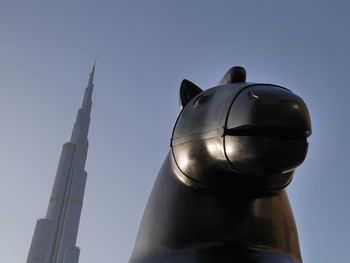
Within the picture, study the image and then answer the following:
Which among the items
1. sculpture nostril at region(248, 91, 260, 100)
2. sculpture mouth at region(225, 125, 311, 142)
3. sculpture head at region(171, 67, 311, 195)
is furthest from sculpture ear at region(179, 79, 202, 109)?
sculpture mouth at region(225, 125, 311, 142)

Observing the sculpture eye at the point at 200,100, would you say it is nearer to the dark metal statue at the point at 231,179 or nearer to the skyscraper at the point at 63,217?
the dark metal statue at the point at 231,179

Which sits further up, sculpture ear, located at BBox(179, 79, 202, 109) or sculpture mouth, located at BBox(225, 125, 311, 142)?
sculpture ear, located at BBox(179, 79, 202, 109)

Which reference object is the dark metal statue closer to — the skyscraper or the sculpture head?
the sculpture head

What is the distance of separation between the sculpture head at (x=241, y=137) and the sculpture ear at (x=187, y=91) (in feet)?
0.80

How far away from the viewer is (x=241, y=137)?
1.67 meters

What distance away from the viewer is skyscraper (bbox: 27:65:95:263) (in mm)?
85000

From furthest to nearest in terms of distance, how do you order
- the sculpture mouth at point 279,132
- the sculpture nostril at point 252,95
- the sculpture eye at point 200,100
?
the sculpture eye at point 200,100
the sculpture nostril at point 252,95
the sculpture mouth at point 279,132

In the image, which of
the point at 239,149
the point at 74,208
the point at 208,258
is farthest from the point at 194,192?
the point at 74,208

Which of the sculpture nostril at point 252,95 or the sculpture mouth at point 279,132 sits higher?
the sculpture nostril at point 252,95

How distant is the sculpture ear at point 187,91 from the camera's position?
251 centimetres

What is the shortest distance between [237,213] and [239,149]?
1.61ft

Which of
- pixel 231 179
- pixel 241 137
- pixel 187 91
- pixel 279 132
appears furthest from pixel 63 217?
pixel 279 132

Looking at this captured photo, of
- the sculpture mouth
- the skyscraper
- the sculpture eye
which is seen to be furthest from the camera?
the skyscraper

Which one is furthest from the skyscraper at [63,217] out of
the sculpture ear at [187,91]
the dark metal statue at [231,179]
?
the dark metal statue at [231,179]
